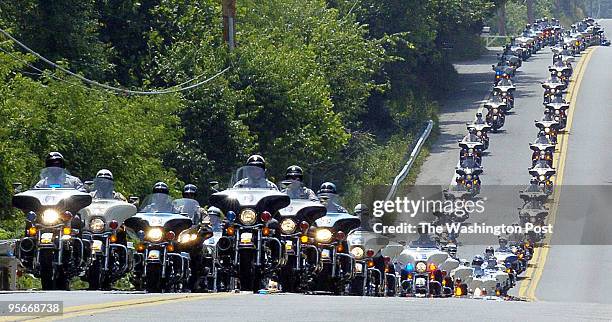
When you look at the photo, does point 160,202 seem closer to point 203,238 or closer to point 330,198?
point 203,238

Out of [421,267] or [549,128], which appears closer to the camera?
[421,267]

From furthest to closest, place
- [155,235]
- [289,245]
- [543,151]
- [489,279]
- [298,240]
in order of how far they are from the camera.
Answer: [543,151]
[489,279]
[298,240]
[289,245]
[155,235]

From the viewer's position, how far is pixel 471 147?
68.1 metres

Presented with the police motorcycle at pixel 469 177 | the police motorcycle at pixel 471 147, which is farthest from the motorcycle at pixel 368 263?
the police motorcycle at pixel 471 147

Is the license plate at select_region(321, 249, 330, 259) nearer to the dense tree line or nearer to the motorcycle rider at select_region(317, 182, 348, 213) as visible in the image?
the motorcycle rider at select_region(317, 182, 348, 213)

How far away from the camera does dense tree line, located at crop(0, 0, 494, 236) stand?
Result: 129ft

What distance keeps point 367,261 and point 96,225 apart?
609 cm

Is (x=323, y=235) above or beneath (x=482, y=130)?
beneath

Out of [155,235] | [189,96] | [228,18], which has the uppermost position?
[228,18]

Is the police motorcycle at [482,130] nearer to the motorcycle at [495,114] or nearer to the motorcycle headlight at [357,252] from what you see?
the motorcycle at [495,114]

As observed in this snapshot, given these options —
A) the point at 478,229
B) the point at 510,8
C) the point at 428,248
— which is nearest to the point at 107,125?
the point at 428,248

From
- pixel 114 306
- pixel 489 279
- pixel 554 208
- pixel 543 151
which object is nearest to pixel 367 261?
pixel 114 306

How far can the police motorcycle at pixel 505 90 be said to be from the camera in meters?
83.6

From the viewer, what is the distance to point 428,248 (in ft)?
122
